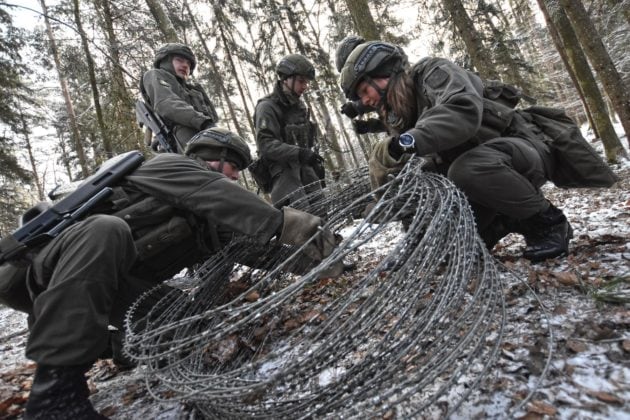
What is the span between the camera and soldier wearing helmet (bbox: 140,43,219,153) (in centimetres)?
428

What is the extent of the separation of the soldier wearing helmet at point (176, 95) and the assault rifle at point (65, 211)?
179cm

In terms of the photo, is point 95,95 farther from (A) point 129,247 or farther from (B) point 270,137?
(A) point 129,247

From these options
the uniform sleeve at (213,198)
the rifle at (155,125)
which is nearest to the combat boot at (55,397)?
the uniform sleeve at (213,198)

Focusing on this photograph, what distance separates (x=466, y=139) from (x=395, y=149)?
1.57 ft

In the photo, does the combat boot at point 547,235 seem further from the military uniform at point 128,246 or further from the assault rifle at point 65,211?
the assault rifle at point 65,211

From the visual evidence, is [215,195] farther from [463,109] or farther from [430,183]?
[463,109]

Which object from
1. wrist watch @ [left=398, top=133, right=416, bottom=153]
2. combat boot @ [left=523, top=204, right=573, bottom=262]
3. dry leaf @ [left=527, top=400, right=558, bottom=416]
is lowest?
dry leaf @ [left=527, top=400, right=558, bottom=416]

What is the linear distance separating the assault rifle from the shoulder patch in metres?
2.14

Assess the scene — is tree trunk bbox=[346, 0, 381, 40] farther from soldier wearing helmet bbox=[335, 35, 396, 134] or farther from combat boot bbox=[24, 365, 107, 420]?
combat boot bbox=[24, 365, 107, 420]

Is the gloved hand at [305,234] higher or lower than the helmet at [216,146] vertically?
lower

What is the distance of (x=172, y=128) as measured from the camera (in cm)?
490

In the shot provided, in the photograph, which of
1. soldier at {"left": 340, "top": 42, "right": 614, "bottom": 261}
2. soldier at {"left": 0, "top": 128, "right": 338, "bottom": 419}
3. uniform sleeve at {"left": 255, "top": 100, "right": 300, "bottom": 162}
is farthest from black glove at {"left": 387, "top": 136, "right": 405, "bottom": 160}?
uniform sleeve at {"left": 255, "top": 100, "right": 300, "bottom": 162}

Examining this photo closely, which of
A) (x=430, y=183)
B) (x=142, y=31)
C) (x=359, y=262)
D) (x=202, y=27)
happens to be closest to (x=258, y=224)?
(x=430, y=183)

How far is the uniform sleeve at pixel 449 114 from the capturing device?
223cm
